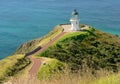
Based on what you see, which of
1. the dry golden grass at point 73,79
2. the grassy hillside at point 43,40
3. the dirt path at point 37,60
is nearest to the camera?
the dry golden grass at point 73,79

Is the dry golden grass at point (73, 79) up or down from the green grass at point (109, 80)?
down

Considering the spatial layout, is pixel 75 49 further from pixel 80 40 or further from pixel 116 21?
pixel 116 21

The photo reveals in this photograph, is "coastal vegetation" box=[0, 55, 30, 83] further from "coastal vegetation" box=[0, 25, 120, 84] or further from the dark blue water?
the dark blue water

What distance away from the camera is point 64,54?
34031 millimetres

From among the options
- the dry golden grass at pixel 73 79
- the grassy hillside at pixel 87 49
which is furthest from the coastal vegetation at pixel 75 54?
the dry golden grass at pixel 73 79

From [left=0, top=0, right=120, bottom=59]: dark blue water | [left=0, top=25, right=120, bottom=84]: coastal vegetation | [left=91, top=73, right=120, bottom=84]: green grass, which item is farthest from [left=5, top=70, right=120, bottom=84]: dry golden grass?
[left=0, top=0, right=120, bottom=59]: dark blue water

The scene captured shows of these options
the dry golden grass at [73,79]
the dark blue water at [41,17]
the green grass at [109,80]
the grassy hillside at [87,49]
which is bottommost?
the dark blue water at [41,17]

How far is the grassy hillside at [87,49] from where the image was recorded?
3362cm

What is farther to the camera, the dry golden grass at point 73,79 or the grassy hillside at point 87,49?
the grassy hillside at point 87,49

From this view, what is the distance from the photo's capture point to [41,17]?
3551 inches

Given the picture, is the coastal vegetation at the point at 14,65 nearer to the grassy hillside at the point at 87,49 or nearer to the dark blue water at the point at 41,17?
the grassy hillside at the point at 87,49

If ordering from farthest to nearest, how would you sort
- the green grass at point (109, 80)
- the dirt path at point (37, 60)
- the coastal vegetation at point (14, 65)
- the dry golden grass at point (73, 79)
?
1. the coastal vegetation at point (14, 65)
2. the dirt path at point (37, 60)
3. the dry golden grass at point (73, 79)
4. the green grass at point (109, 80)

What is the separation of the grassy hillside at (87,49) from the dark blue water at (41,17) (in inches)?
835

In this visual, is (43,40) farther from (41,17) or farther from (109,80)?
(41,17)
